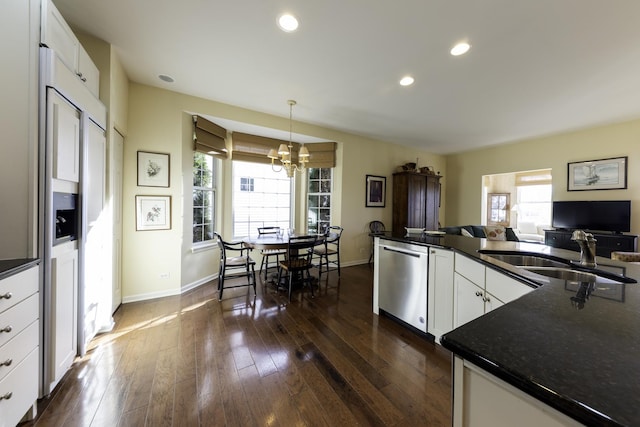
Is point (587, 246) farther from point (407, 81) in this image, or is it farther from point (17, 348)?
point (17, 348)

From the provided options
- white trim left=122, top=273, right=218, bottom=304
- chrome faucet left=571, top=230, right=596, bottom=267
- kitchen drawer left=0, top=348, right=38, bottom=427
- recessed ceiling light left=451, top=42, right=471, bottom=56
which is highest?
recessed ceiling light left=451, top=42, right=471, bottom=56

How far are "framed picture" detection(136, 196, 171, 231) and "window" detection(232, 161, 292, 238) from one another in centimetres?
126

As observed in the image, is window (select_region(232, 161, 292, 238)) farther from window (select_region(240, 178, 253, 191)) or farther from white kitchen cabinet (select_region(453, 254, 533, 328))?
white kitchen cabinet (select_region(453, 254, 533, 328))

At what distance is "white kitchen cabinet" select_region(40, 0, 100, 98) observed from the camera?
1454 millimetres

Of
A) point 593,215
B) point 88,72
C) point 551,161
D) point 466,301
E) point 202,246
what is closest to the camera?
point 466,301

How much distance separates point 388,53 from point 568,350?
8.48 ft

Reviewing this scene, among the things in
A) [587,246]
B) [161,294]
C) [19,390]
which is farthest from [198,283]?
[587,246]

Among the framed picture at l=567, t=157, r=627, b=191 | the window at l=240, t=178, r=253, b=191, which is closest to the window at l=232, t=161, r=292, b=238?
the window at l=240, t=178, r=253, b=191

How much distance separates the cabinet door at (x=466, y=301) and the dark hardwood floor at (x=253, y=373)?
0.38m

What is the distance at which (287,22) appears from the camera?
192 cm

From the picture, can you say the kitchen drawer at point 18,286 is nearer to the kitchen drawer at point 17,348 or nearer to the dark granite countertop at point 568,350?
the kitchen drawer at point 17,348

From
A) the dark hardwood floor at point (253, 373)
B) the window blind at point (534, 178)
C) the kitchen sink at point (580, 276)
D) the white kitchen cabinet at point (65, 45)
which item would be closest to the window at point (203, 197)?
the dark hardwood floor at point (253, 373)

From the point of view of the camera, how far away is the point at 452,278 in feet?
6.50

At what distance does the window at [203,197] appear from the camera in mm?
3580
